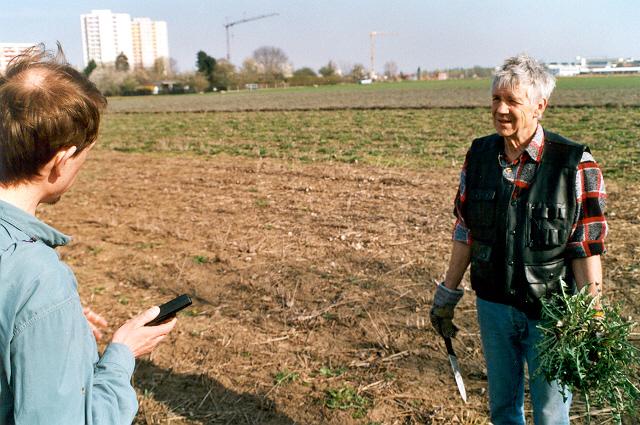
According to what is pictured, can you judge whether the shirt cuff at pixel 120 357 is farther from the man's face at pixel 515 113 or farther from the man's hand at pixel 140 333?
the man's face at pixel 515 113

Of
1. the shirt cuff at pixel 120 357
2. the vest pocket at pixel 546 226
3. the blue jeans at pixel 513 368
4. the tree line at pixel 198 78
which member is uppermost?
the tree line at pixel 198 78

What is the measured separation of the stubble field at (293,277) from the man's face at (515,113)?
74.5 inches

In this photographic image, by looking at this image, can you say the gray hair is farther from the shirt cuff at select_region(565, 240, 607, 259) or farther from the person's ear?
the shirt cuff at select_region(565, 240, 607, 259)

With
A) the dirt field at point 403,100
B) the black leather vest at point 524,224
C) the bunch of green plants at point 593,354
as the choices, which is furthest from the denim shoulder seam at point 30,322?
the dirt field at point 403,100

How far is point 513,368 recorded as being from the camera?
9.32ft

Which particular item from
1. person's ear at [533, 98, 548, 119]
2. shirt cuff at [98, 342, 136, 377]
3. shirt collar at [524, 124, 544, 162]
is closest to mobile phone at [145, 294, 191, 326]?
shirt cuff at [98, 342, 136, 377]

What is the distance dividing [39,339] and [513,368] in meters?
2.25

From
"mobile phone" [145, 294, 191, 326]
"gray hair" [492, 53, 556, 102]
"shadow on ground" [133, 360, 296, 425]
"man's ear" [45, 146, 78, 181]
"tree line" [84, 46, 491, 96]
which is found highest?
"tree line" [84, 46, 491, 96]

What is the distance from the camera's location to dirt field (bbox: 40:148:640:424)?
392cm

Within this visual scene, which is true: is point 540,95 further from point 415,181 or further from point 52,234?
point 415,181

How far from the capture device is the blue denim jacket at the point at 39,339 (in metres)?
1.34

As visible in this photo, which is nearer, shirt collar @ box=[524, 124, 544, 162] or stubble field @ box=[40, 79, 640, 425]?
shirt collar @ box=[524, 124, 544, 162]

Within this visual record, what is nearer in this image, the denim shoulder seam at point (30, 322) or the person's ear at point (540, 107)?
the denim shoulder seam at point (30, 322)

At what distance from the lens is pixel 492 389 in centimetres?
293
